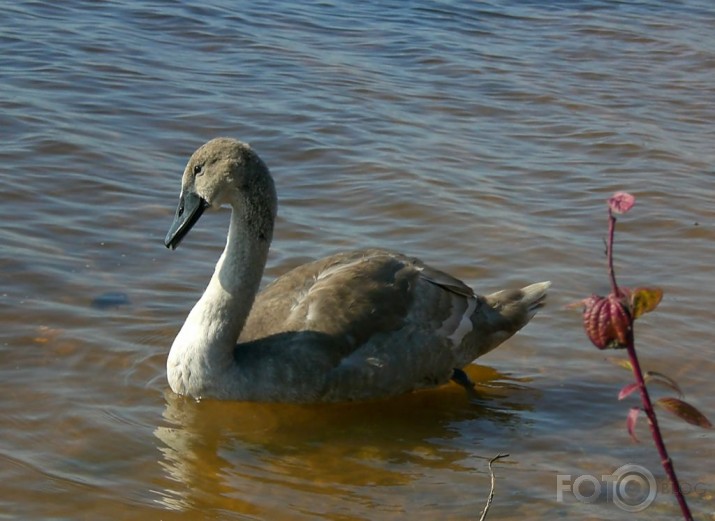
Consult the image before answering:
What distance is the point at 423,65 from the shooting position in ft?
→ 38.6

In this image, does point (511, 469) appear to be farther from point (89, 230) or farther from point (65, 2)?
point (65, 2)


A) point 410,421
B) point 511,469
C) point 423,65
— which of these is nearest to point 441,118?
point 423,65

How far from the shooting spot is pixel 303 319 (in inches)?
235

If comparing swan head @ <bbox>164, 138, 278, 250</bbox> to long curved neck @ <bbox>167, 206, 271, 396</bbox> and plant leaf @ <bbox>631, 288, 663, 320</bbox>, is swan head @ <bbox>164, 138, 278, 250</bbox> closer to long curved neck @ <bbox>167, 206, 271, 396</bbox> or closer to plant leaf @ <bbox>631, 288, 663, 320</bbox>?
long curved neck @ <bbox>167, 206, 271, 396</bbox>

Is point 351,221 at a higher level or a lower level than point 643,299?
lower

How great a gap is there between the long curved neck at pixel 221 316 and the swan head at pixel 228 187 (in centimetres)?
5

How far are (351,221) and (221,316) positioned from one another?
93.0 inches

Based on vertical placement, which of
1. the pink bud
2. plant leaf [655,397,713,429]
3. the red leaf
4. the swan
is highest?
the red leaf

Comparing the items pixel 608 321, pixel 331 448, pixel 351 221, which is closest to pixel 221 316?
pixel 331 448

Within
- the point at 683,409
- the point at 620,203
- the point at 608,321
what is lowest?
the point at 683,409

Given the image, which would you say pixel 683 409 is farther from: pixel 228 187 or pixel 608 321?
pixel 228 187

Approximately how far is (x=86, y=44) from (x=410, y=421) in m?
6.71

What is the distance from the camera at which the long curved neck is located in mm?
5762

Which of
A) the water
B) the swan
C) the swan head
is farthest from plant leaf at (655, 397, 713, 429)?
the swan head
